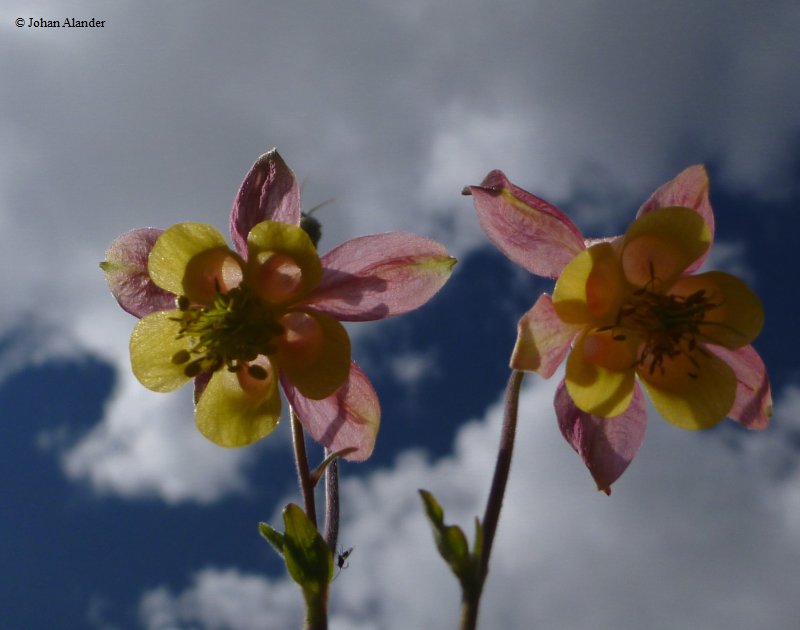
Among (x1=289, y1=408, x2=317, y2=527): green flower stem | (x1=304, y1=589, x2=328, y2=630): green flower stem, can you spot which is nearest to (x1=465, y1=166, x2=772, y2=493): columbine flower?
(x1=289, y1=408, x2=317, y2=527): green flower stem

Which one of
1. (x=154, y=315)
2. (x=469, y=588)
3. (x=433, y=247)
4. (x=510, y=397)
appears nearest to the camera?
(x=469, y=588)

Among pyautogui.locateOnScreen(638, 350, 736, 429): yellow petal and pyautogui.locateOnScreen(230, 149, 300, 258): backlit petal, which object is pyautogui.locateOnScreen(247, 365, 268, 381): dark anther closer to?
pyautogui.locateOnScreen(230, 149, 300, 258): backlit petal

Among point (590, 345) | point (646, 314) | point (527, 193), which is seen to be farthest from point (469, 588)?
point (527, 193)

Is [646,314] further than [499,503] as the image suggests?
Yes

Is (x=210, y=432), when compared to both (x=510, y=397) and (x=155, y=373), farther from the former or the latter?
(x=510, y=397)

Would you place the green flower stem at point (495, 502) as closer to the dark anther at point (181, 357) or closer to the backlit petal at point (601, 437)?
the backlit petal at point (601, 437)

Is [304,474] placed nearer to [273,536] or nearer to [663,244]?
[273,536]
